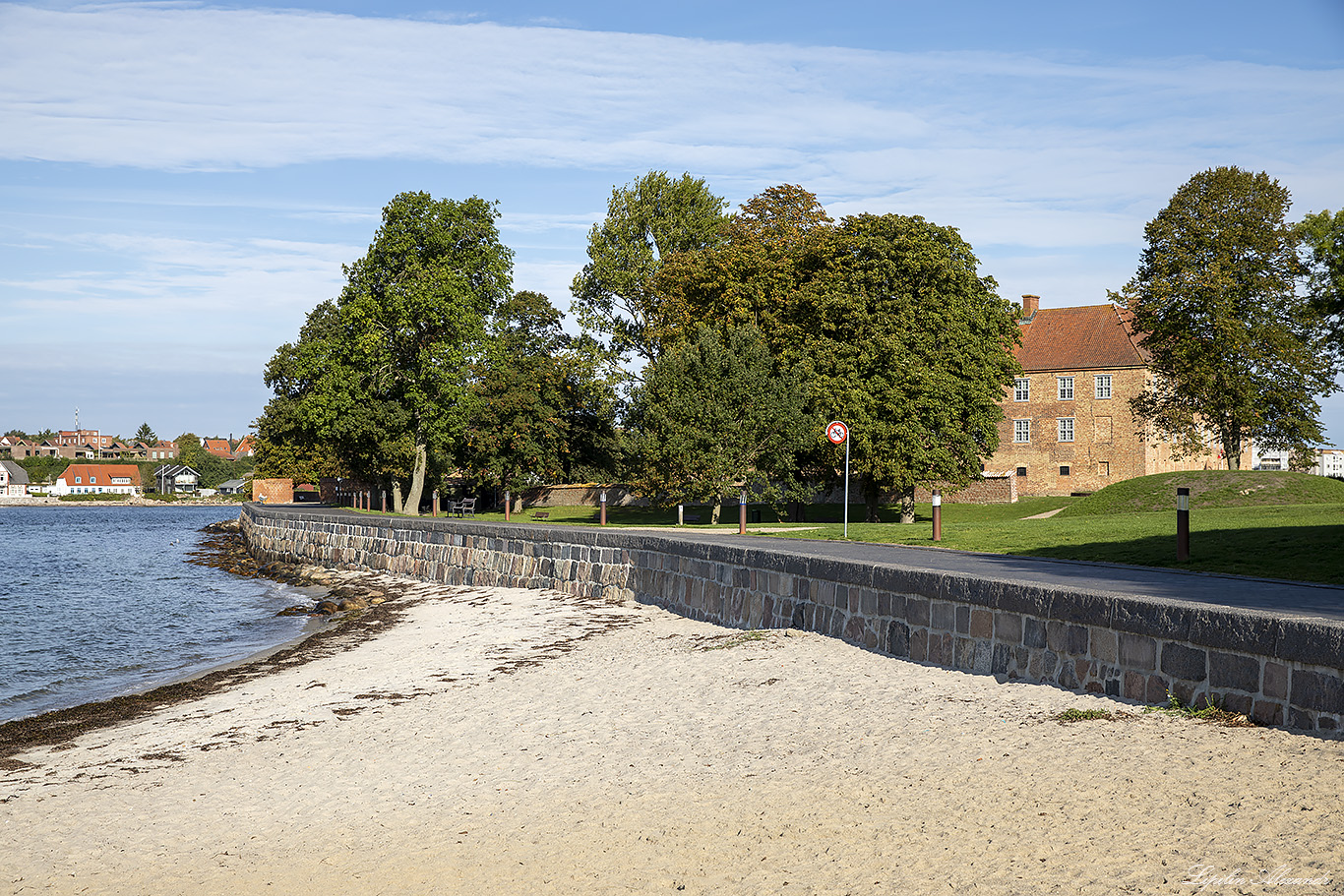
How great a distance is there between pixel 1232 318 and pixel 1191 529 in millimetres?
23100

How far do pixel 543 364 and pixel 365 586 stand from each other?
23.1 m

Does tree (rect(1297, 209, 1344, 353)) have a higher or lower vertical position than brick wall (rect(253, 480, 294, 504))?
higher

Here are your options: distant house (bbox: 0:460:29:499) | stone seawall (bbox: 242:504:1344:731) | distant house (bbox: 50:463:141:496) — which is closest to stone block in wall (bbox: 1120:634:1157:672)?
stone seawall (bbox: 242:504:1344:731)

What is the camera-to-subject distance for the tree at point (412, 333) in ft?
157

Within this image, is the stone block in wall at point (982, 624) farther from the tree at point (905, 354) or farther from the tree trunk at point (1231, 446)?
the tree trunk at point (1231, 446)

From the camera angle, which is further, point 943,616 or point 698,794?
point 943,616

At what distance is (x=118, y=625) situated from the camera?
23.8 m

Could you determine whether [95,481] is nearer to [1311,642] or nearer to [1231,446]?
[1231,446]

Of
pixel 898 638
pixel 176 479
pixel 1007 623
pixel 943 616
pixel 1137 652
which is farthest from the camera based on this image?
pixel 176 479

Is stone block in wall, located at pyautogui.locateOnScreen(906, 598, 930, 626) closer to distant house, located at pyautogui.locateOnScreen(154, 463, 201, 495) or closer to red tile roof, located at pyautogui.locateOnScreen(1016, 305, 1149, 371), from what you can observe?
red tile roof, located at pyautogui.locateOnScreen(1016, 305, 1149, 371)

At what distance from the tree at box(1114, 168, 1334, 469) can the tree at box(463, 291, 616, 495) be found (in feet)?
78.8

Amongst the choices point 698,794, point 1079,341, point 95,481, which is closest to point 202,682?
point 698,794

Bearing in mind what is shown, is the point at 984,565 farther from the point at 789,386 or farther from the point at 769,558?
the point at 789,386

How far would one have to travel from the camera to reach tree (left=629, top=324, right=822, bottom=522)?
110 ft
